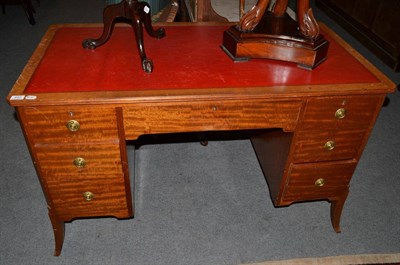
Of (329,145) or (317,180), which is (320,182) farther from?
(329,145)

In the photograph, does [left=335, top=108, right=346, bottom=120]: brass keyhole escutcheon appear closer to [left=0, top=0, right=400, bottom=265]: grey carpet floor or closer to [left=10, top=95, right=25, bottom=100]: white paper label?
[left=0, top=0, right=400, bottom=265]: grey carpet floor

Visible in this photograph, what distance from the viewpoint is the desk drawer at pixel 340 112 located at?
1.36 metres

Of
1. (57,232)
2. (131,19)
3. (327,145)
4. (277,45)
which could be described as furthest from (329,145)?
(57,232)

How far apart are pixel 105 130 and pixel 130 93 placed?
192 mm

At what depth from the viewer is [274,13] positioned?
5.23 ft

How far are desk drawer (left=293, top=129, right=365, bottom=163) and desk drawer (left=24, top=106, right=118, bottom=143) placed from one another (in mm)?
777

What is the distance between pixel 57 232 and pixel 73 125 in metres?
0.66

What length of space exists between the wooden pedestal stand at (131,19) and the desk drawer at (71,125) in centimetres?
26

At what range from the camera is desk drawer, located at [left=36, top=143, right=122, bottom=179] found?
135cm

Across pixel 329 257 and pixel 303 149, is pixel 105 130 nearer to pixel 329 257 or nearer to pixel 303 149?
pixel 303 149

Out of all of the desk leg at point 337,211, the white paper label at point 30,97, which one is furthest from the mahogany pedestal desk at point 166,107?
the desk leg at point 337,211

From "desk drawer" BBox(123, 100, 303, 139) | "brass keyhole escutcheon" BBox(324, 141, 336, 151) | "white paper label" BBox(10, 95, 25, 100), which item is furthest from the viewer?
"brass keyhole escutcheon" BBox(324, 141, 336, 151)

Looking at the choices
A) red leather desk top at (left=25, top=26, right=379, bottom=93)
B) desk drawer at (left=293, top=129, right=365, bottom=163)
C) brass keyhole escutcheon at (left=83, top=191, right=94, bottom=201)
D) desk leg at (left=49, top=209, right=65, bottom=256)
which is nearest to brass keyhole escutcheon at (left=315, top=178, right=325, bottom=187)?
desk drawer at (left=293, top=129, right=365, bottom=163)

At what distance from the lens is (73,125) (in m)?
Result: 1.27
